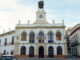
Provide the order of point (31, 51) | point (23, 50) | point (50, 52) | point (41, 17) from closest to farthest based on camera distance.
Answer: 1. point (50, 52)
2. point (31, 51)
3. point (23, 50)
4. point (41, 17)

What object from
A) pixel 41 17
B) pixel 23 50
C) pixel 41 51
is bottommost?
pixel 41 51

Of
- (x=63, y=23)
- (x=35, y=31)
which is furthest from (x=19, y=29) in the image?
(x=63, y=23)

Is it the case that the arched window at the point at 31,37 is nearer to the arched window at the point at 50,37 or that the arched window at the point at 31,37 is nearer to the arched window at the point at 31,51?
the arched window at the point at 31,51

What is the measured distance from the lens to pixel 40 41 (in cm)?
3145

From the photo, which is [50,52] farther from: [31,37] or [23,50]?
[23,50]

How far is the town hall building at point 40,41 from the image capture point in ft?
101

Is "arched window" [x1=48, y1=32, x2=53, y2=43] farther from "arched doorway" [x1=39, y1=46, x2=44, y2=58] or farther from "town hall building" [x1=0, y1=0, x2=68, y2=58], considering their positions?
"arched doorway" [x1=39, y1=46, x2=44, y2=58]

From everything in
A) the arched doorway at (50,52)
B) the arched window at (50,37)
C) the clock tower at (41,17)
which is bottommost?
the arched doorway at (50,52)

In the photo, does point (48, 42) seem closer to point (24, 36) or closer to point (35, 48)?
point (35, 48)

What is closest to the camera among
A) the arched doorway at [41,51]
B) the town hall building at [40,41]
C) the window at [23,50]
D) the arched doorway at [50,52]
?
the arched doorway at [50,52]

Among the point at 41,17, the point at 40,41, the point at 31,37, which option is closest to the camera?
the point at 40,41

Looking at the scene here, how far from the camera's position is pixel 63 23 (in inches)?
1264

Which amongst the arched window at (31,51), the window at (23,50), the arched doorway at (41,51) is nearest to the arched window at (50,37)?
the arched doorway at (41,51)

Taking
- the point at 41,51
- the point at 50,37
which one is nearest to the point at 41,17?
the point at 50,37
